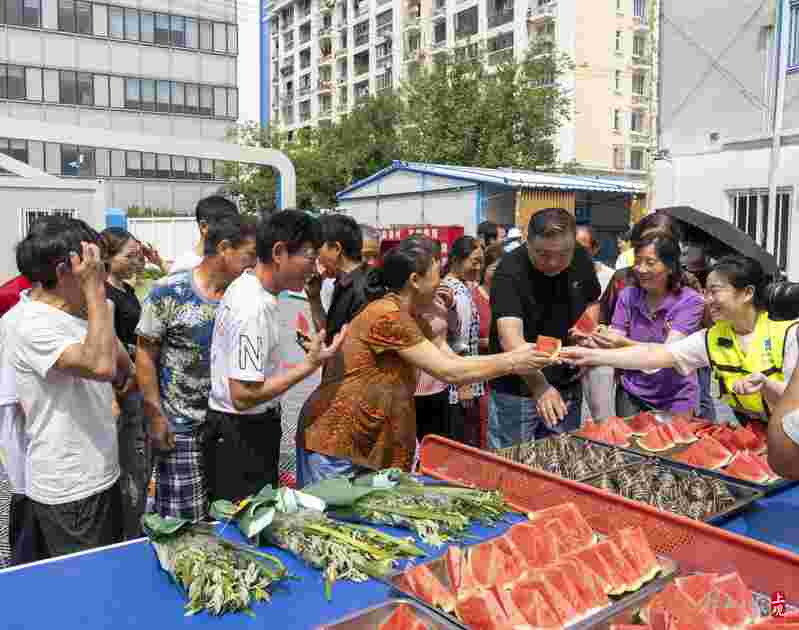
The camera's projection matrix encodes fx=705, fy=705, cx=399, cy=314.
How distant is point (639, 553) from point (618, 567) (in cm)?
9

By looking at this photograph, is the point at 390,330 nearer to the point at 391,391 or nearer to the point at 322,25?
the point at 391,391

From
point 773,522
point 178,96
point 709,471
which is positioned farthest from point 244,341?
point 178,96

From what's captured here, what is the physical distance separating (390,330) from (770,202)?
875 cm

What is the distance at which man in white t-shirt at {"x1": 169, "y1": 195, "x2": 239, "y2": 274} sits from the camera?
3.76 metres

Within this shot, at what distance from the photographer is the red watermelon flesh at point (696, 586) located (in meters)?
1.85

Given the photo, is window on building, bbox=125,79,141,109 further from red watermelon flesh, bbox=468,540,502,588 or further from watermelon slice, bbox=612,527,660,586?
watermelon slice, bbox=612,527,660,586

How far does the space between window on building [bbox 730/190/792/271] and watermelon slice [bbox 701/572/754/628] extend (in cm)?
930

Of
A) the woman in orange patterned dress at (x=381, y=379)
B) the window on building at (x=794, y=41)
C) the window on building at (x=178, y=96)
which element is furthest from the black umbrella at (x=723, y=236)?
the window on building at (x=178, y=96)

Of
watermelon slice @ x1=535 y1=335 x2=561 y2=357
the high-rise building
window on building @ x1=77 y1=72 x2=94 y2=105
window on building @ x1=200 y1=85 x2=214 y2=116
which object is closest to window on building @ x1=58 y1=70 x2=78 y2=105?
window on building @ x1=77 y1=72 x2=94 y2=105

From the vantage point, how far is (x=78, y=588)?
6.68ft

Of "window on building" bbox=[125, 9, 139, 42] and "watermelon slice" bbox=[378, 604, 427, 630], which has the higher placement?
"window on building" bbox=[125, 9, 139, 42]

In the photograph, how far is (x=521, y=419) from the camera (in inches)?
147

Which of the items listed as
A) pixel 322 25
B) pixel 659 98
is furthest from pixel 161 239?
pixel 322 25

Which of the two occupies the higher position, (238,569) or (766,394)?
(766,394)
